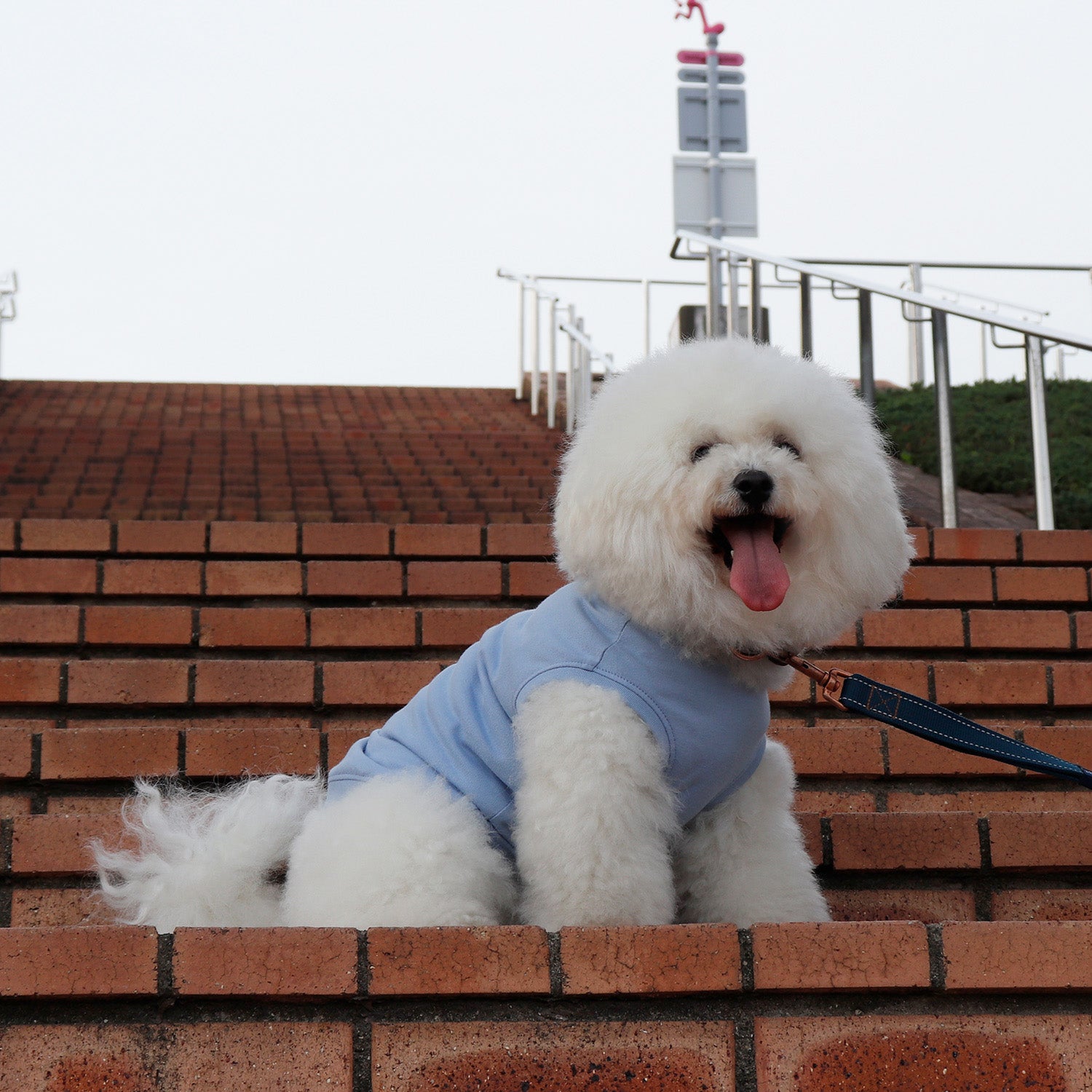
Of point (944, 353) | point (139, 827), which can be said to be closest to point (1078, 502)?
point (944, 353)

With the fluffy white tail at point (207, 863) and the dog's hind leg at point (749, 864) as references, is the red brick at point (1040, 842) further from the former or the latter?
the fluffy white tail at point (207, 863)

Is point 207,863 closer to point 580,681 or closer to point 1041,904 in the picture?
point 580,681

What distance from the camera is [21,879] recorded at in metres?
2.17

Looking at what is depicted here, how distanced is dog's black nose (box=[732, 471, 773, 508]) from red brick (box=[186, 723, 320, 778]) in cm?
122

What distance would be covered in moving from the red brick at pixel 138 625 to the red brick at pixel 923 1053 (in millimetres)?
1927

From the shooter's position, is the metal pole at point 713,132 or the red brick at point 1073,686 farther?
the metal pole at point 713,132

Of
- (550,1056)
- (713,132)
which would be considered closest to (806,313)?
(550,1056)

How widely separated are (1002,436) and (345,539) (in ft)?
14.0

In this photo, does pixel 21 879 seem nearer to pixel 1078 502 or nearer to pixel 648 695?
pixel 648 695

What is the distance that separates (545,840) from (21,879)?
1.06 meters

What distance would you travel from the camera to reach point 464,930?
1.50m

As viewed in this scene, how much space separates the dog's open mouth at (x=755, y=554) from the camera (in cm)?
176

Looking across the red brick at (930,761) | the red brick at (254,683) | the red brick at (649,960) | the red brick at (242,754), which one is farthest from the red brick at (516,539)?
the red brick at (649,960)

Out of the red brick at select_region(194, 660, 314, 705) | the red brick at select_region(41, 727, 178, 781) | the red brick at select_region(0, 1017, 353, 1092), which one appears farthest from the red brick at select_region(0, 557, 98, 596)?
the red brick at select_region(0, 1017, 353, 1092)
